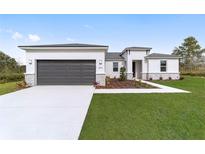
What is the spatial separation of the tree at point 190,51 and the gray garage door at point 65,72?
34.0 metres

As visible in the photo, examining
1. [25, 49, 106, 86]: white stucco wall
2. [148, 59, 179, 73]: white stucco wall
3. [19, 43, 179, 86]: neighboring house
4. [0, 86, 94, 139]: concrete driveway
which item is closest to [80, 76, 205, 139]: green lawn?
[0, 86, 94, 139]: concrete driveway

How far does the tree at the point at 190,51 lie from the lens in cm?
4103

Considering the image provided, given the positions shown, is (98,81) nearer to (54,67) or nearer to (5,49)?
(54,67)

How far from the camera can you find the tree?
41.0 m

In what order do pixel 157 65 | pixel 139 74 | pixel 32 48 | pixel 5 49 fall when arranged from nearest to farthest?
pixel 32 48 < pixel 157 65 < pixel 139 74 < pixel 5 49

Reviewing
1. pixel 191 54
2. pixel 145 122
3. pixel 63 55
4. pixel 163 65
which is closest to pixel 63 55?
pixel 63 55

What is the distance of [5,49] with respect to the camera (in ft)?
96.4

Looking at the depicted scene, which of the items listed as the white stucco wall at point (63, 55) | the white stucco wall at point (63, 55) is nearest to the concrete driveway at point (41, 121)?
the white stucco wall at point (63, 55)

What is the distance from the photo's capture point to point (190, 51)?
4119 cm

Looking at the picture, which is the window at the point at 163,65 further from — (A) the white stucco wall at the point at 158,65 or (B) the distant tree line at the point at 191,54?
(B) the distant tree line at the point at 191,54

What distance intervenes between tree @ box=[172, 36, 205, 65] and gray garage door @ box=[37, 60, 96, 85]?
34030 mm

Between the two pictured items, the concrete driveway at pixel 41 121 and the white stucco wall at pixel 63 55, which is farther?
the white stucco wall at pixel 63 55
